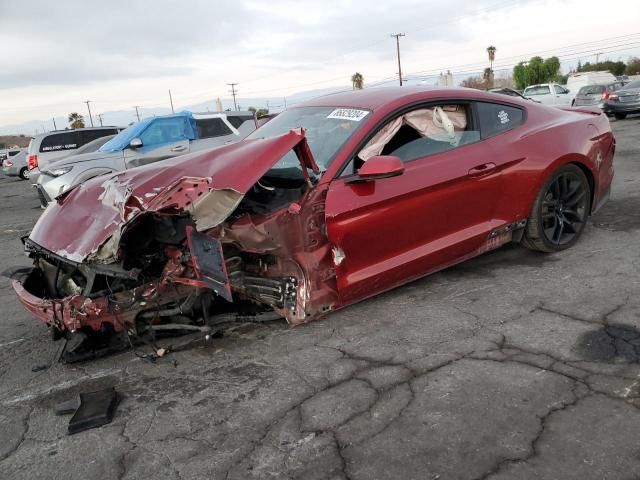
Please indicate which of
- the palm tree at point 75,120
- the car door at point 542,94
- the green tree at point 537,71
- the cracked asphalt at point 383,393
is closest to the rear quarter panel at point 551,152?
the cracked asphalt at point 383,393

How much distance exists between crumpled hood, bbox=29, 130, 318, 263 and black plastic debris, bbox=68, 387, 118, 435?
786 millimetres

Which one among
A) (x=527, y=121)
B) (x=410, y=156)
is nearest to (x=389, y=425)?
(x=410, y=156)

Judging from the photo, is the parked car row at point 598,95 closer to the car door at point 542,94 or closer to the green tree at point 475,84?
the car door at point 542,94

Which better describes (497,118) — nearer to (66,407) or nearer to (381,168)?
(381,168)

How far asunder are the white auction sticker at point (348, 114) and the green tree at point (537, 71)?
5846cm

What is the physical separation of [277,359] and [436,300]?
4.58 feet

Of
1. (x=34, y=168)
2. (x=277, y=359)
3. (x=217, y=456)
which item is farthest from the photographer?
(x=34, y=168)

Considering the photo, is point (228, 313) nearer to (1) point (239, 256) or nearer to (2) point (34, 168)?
(1) point (239, 256)

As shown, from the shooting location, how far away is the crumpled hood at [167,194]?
10.0 ft

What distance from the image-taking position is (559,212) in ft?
15.6

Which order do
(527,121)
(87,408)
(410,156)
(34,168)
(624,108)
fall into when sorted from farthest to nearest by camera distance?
(624,108)
(34,168)
(527,121)
(410,156)
(87,408)

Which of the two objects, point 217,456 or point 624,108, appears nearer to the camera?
point 217,456

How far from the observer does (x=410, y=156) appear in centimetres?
390

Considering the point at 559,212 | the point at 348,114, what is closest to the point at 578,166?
the point at 559,212
